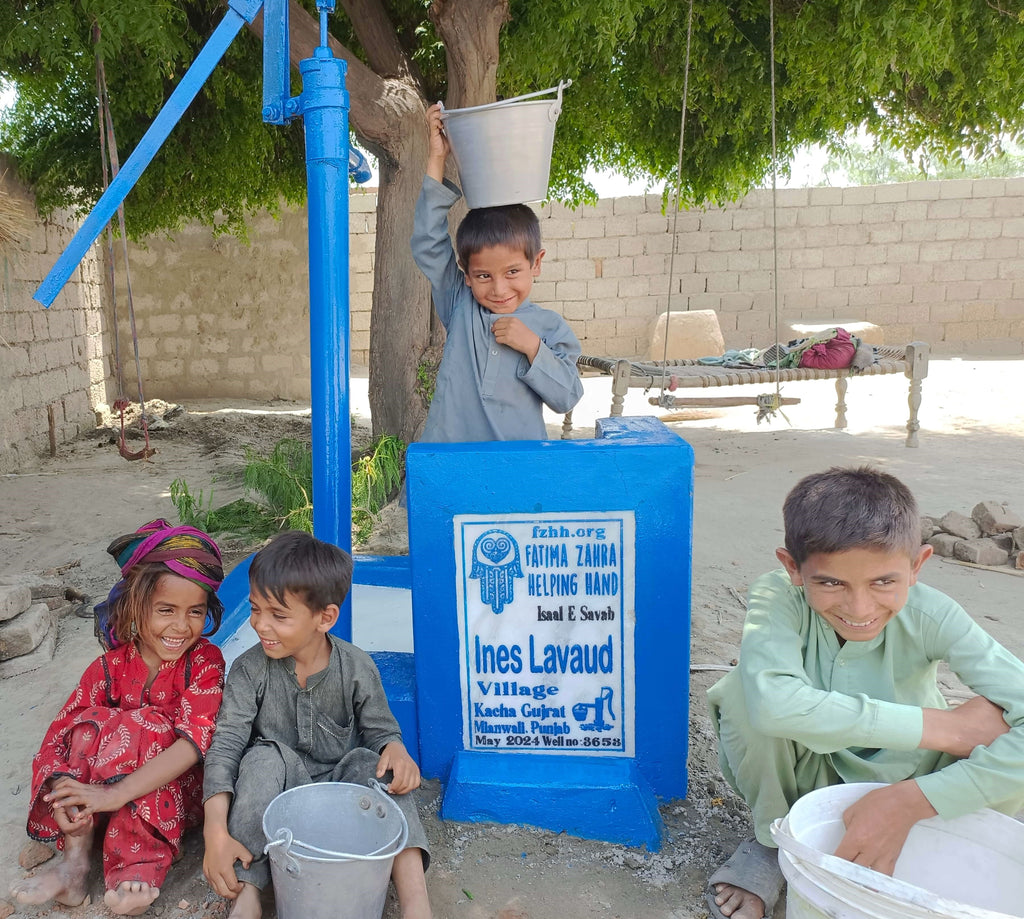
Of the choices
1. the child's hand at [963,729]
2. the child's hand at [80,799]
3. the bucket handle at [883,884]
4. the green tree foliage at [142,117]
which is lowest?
the child's hand at [80,799]

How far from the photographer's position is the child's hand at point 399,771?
1810 mm

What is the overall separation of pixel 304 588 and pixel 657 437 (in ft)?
2.79

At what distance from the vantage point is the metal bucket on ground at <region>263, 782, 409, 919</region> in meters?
1.57

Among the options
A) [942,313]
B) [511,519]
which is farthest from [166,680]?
[942,313]

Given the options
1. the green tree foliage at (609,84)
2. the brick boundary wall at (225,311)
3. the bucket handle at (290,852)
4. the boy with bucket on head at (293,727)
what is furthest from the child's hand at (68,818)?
the brick boundary wall at (225,311)

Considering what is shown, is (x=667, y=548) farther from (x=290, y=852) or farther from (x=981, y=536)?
(x=981, y=536)

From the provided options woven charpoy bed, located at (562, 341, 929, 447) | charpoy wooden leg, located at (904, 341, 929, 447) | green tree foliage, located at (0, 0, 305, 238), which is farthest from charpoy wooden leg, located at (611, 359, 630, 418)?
green tree foliage, located at (0, 0, 305, 238)

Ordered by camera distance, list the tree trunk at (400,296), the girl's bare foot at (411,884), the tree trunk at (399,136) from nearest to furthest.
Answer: the girl's bare foot at (411,884)
the tree trunk at (399,136)
the tree trunk at (400,296)

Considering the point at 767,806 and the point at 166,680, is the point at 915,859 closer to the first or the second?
the point at 767,806

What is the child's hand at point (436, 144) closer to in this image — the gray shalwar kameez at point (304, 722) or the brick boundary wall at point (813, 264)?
the gray shalwar kameez at point (304, 722)

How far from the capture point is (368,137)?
502 cm

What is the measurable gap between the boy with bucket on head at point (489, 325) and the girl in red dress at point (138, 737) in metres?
0.75

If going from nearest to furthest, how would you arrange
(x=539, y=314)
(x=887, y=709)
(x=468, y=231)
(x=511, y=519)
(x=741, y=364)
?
(x=887, y=709) → (x=511, y=519) → (x=468, y=231) → (x=539, y=314) → (x=741, y=364)

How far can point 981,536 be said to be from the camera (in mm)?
4352
